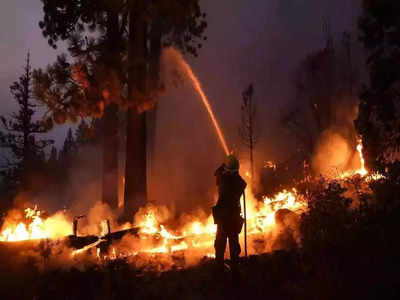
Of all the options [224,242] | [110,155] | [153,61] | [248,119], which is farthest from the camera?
[248,119]

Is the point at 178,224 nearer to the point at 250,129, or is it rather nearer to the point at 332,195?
the point at 332,195

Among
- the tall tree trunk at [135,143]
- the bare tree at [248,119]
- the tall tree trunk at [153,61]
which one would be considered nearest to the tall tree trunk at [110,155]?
the tall tree trunk at [135,143]

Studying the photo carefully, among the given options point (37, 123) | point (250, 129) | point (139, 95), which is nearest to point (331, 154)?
point (250, 129)

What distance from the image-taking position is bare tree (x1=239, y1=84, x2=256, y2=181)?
19522 mm

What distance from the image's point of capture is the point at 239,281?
18.1 feet

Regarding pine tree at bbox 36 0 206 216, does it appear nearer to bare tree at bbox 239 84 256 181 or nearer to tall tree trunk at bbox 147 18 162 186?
tall tree trunk at bbox 147 18 162 186

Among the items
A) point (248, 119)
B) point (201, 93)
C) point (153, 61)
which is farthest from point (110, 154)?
point (201, 93)

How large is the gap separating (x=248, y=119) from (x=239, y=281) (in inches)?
632

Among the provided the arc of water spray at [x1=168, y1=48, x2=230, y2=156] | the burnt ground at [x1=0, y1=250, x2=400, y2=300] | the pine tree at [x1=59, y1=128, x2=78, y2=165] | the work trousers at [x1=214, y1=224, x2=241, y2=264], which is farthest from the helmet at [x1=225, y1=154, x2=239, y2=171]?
the pine tree at [x1=59, y1=128, x2=78, y2=165]

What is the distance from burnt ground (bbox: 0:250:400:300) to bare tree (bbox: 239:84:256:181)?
13.2 metres

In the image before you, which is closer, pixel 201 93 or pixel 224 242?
pixel 224 242

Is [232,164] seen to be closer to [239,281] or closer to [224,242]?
[224,242]

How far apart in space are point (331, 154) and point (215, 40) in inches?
384

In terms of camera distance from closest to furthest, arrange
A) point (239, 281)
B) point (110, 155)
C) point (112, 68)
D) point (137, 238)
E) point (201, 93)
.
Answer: point (239, 281) < point (137, 238) < point (112, 68) < point (110, 155) < point (201, 93)
